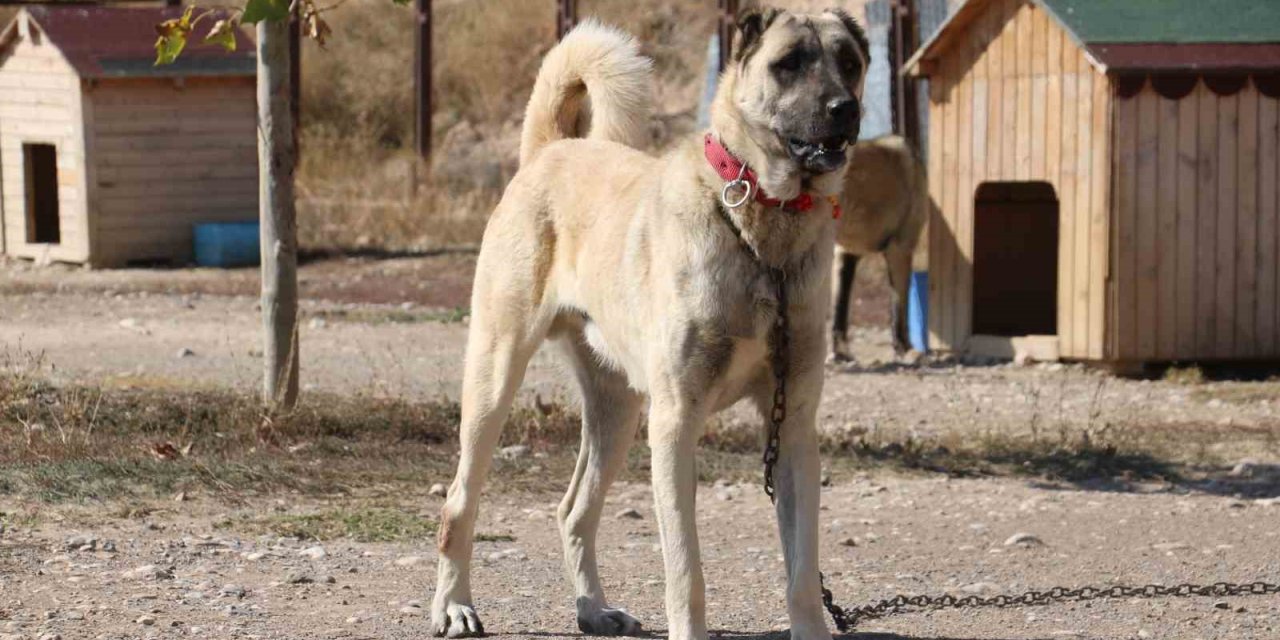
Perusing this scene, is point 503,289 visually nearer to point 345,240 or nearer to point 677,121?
point 345,240

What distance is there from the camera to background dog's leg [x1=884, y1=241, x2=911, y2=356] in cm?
1248

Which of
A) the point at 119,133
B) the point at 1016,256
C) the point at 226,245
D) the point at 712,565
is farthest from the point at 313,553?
the point at 119,133

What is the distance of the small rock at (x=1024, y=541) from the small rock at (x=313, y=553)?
251 centimetres

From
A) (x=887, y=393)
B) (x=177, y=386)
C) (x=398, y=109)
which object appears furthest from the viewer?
(x=398, y=109)

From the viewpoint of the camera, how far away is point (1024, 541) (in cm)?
688

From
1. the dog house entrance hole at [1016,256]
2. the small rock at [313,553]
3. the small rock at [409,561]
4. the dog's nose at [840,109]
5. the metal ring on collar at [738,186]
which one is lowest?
the small rock at [409,561]

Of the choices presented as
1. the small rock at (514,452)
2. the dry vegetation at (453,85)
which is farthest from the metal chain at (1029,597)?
the dry vegetation at (453,85)

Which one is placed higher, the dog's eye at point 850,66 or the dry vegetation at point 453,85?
the dry vegetation at point 453,85

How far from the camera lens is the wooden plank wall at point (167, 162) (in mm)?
16812

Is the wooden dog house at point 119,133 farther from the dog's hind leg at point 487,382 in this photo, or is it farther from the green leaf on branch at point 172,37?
the dog's hind leg at point 487,382

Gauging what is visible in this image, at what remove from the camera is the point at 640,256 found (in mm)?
5191

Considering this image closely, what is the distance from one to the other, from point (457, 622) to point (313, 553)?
125cm

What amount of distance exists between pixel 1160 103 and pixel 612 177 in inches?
256

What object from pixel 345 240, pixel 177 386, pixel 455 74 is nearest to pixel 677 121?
pixel 455 74
